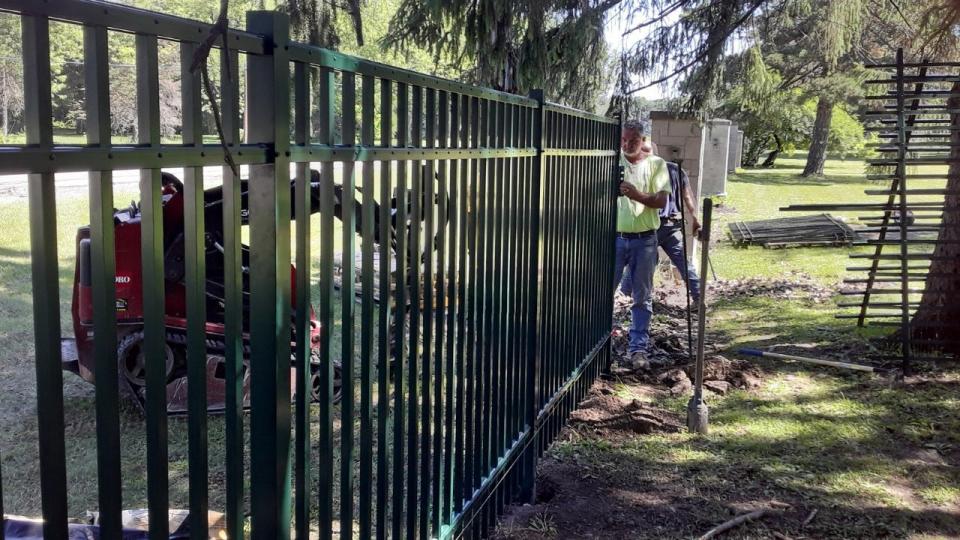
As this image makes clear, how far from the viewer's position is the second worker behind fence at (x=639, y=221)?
7.34 m

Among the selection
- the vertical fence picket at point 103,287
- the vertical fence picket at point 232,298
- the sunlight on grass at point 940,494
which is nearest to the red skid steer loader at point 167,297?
the vertical fence picket at point 232,298

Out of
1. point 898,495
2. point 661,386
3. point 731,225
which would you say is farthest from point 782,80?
point 898,495

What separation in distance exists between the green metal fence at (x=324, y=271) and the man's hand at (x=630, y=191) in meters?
2.53

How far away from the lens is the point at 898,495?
15.4 ft

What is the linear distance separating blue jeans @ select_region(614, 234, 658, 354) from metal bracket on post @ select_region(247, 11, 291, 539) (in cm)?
554

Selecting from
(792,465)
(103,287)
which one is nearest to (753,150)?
(792,465)

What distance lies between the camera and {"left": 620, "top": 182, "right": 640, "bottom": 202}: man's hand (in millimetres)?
7223

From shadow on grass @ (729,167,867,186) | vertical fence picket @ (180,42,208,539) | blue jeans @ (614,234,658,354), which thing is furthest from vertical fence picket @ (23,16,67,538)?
shadow on grass @ (729,167,867,186)

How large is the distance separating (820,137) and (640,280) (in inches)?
1128

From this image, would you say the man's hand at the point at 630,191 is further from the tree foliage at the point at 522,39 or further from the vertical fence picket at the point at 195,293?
the vertical fence picket at the point at 195,293

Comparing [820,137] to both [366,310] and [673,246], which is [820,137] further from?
[366,310]

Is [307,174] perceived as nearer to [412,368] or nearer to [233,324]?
[233,324]

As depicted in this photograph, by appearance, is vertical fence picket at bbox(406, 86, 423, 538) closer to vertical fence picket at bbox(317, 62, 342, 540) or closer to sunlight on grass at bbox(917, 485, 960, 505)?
vertical fence picket at bbox(317, 62, 342, 540)

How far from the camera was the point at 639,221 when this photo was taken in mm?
7469
